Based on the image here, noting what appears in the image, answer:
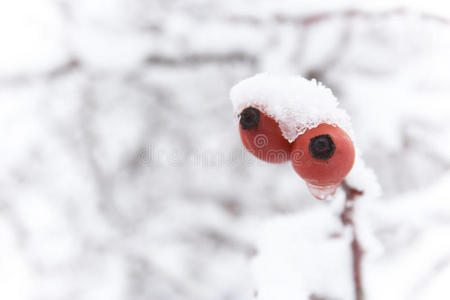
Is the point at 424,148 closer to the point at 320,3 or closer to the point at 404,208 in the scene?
the point at 404,208

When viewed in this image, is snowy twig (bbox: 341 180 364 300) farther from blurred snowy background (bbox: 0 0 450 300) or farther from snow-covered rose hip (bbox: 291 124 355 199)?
blurred snowy background (bbox: 0 0 450 300)

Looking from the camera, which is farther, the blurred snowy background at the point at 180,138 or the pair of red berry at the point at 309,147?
the blurred snowy background at the point at 180,138

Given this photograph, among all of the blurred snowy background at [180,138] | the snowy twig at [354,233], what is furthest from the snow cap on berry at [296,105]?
the blurred snowy background at [180,138]

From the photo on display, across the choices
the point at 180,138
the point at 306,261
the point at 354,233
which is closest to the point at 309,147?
the point at 354,233

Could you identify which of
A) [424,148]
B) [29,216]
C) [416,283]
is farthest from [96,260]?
[424,148]

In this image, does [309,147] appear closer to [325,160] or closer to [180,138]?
[325,160]

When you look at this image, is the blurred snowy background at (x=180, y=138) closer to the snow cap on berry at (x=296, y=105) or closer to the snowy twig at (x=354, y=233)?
the snowy twig at (x=354, y=233)

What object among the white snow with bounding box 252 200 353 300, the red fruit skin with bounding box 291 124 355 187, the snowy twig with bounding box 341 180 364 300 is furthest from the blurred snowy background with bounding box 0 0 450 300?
the red fruit skin with bounding box 291 124 355 187
